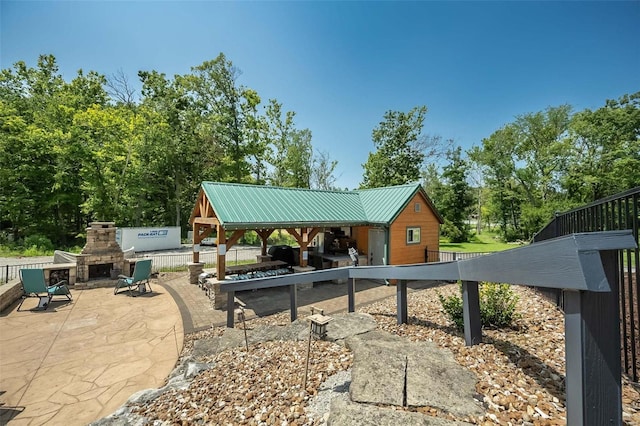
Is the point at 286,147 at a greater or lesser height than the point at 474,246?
greater

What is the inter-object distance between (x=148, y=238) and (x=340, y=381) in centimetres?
2437

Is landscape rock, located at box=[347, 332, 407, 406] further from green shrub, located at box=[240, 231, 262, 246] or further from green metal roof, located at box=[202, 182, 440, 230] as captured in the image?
green shrub, located at box=[240, 231, 262, 246]

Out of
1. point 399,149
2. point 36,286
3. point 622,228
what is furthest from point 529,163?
point 36,286

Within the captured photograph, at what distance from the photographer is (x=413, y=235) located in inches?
562

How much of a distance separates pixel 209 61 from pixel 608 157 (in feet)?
134

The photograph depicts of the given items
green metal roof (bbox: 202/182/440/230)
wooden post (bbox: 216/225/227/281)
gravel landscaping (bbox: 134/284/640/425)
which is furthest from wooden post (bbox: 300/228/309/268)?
gravel landscaping (bbox: 134/284/640/425)

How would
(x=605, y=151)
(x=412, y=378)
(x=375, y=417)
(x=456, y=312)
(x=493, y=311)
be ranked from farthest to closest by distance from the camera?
(x=605, y=151)
(x=456, y=312)
(x=493, y=311)
(x=412, y=378)
(x=375, y=417)

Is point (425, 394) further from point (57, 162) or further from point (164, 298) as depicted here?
point (57, 162)

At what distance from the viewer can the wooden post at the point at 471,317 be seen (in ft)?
11.7

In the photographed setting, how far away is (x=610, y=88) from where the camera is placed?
85.6 ft

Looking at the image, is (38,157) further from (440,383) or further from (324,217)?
(440,383)

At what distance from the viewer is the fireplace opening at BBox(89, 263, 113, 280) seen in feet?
39.5

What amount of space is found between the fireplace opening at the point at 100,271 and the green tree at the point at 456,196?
32.3 m

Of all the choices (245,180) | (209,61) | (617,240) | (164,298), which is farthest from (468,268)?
(209,61)
